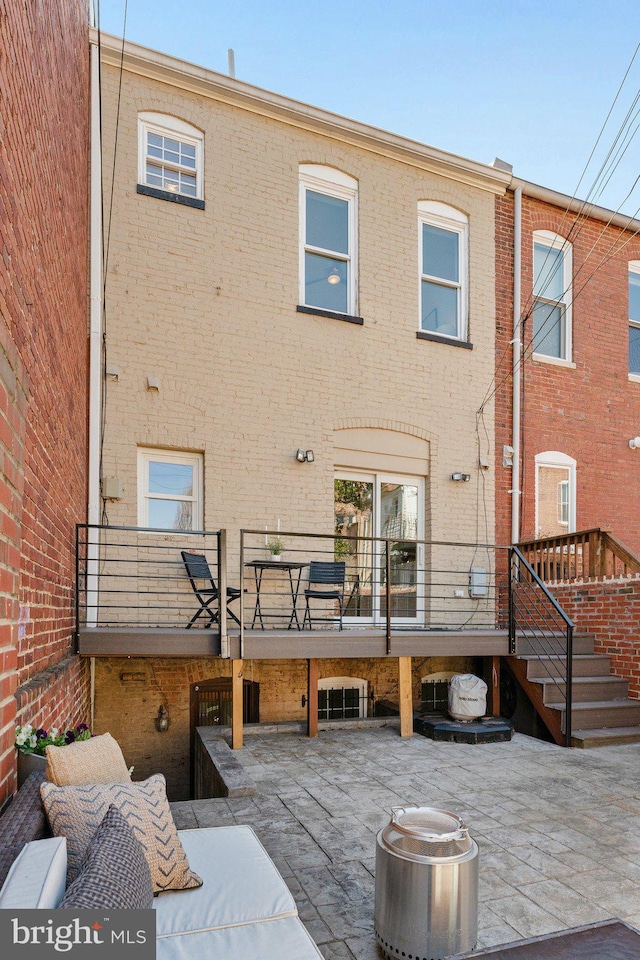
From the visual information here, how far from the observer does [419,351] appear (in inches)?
300

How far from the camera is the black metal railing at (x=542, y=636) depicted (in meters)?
5.70

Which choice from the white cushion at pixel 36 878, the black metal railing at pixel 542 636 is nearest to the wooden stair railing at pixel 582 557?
the black metal railing at pixel 542 636

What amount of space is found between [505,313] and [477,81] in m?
2.96

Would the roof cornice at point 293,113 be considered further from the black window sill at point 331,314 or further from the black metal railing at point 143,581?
the black metal railing at point 143,581

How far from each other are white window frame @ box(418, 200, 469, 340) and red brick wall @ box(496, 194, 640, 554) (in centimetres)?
48

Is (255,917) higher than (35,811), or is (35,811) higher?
(35,811)

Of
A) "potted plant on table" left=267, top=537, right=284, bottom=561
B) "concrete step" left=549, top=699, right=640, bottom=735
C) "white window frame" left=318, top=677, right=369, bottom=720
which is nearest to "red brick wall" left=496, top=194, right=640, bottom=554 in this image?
"concrete step" left=549, top=699, right=640, bottom=735

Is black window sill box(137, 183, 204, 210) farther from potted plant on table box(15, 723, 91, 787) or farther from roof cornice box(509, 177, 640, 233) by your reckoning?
potted plant on table box(15, 723, 91, 787)

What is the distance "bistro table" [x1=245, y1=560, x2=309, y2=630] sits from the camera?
600 cm

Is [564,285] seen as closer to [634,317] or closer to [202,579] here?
[634,317]

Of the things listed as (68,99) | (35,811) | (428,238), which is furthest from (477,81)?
(35,811)

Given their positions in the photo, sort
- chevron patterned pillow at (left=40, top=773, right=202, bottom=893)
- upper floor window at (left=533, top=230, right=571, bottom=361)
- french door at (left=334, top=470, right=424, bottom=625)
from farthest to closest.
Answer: upper floor window at (left=533, top=230, right=571, bottom=361)
french door at (left=334, top=470, right=424, bottom=625)
chevron patterned pillow at (left=40, top=773, right=202, bottom=893)

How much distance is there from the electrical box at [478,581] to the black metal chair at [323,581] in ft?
5.69

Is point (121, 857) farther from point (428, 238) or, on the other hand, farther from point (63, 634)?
point (428, 238)
